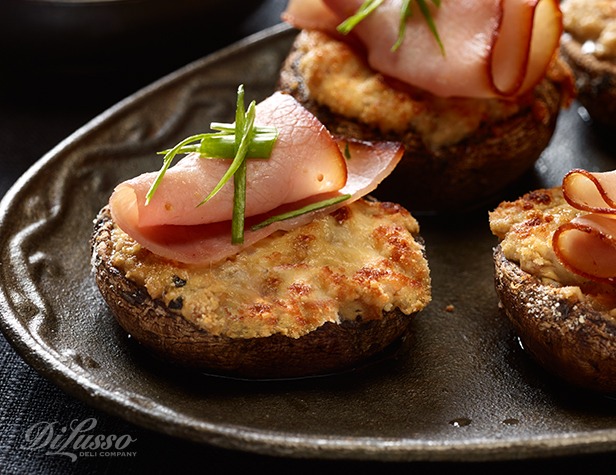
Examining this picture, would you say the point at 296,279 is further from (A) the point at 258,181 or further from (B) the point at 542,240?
(B) the point at 542,240

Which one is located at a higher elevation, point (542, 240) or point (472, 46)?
point (472, 46)

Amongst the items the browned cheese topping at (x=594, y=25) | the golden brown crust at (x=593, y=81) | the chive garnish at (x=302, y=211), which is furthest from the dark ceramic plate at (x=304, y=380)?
the browned cheese topping at (x=594, y=25)

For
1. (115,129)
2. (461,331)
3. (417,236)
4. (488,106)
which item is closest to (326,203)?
(417,236)

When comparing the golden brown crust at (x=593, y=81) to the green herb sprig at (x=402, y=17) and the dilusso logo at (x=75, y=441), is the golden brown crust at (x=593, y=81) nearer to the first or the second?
the green herb sprig at (x=402, y=17)

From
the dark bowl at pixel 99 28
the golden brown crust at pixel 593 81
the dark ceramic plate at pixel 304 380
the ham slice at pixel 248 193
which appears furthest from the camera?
the dark bowl at pixel 99 28

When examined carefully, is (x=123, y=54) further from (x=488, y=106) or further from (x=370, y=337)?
(x=370, y=337)

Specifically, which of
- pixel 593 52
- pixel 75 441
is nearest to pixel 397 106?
pixel 593 52
